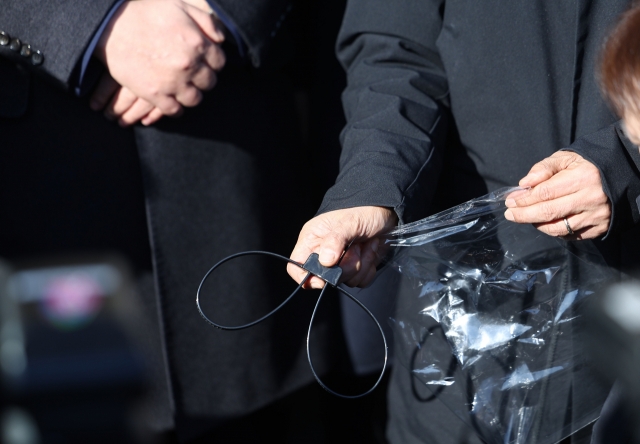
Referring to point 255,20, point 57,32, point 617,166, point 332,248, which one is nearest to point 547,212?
point 617,166

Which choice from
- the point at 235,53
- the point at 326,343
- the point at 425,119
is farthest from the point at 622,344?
the point at 235,53

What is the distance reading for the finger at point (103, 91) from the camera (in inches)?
47.4

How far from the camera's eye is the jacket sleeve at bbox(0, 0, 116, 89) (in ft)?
3.61

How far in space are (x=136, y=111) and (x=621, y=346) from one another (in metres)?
1.09

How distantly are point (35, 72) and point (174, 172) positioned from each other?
35 cm

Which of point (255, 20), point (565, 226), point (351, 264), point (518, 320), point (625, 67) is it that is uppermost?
point (625, 67)

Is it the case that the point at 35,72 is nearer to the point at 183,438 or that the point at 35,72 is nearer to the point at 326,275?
the point at 326,275

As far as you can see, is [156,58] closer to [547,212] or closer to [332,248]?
[332,248]

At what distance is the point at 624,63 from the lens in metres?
0.66

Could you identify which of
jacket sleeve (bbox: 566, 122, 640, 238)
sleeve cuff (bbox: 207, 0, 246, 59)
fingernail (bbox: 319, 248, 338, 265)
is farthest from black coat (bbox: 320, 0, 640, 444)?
sleeve cuff (bbox: 207, 0, 246, 59)

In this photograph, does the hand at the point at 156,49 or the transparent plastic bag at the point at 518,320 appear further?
the hand at the point at 156,49

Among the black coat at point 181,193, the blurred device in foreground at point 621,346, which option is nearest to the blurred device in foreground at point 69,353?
the black coat at point 181,193

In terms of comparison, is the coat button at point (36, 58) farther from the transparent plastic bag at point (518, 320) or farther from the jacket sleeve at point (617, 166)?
the jacket sleeve at point (617, 166)

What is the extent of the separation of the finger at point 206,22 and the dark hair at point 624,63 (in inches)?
32.1
